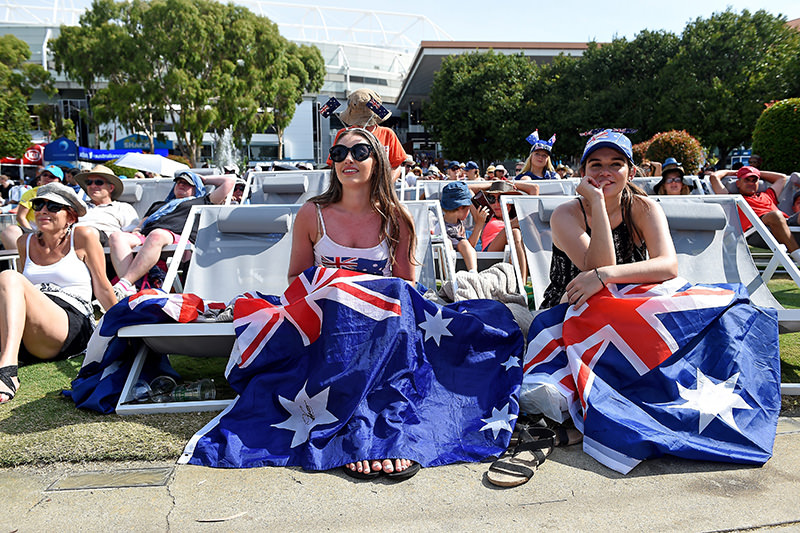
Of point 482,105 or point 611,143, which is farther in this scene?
point 482,105

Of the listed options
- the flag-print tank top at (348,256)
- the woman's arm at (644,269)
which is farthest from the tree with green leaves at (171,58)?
the woman's arm at (644,269)

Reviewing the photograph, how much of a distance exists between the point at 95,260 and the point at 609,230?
3036 mm

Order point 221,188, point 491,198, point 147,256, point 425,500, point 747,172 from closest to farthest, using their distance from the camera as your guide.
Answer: point 425,500 → point 147,256 → point 491,198 → point 221,188 → point 747,172

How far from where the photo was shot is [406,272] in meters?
3.13

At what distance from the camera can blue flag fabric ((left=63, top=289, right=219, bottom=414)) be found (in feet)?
9.75

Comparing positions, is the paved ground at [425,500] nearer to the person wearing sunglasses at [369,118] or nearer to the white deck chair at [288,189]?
the person wearing sunglasses at [369,118]

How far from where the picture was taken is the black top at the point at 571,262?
10.2 ft

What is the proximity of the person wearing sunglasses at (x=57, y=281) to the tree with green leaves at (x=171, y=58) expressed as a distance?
2360cm

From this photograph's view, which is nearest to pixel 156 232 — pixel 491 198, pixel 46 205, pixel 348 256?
pixel 46 205

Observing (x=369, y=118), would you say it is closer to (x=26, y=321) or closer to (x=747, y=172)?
(x=26, y=321)

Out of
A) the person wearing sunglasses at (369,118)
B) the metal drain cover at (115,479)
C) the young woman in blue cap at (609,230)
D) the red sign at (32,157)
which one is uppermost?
the red sign at (32,157)

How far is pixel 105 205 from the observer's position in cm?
620

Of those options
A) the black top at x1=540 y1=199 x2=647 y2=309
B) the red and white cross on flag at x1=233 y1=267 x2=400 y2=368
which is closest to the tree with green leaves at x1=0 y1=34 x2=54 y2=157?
the red and white cross on flag at x1=233 y1=267 x2=400 y2=368

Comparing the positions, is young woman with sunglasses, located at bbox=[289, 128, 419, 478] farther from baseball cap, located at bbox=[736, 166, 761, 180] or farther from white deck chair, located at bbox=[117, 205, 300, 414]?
baseball cap, located at bbox=[736, 166, 761, 180]
